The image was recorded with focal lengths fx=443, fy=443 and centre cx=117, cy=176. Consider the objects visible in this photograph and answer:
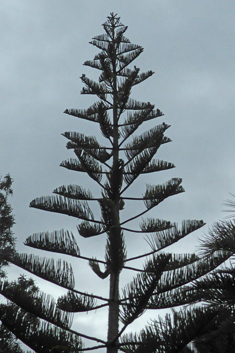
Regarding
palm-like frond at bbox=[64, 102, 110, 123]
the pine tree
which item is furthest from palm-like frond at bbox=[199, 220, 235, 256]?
palm-like frond at bbox=[64, 102, 110, 123]

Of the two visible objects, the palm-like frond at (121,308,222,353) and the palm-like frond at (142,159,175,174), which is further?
the palm-like frond at (142,159,175,174)

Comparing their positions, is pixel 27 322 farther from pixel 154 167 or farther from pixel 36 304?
pixel 154 167

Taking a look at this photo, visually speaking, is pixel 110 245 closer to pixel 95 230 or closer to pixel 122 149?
pixel 95 230

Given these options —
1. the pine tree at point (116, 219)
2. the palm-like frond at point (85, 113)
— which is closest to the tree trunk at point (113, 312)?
the pine tree at point (116, 219)

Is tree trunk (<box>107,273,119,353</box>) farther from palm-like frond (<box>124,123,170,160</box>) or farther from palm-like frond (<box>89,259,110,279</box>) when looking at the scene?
palm-like frond (<box>124,123,170,160</box>)

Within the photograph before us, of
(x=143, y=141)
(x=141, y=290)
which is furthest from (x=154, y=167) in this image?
(x=141, y=290)

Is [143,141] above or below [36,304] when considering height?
above

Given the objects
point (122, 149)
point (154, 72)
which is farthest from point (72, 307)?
point (154, 72)

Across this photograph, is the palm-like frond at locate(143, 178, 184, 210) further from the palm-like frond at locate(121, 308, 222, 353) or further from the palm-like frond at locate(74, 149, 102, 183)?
the palm-like frond at locate(121, 308, 222, 353)

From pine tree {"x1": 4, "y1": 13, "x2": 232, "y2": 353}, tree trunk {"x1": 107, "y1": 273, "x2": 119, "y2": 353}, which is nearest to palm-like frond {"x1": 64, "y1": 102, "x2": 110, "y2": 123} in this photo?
pine tree {"x1": 4, "y1": 13, "x2": 232, "y2": 353}

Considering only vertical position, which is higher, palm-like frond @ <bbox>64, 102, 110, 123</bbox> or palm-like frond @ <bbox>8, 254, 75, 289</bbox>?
palm-like frond @ <bbox>64, 102, 110, 123</bbox>

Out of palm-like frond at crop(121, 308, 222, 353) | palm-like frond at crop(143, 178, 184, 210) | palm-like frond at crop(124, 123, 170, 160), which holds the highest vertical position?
palm-like frond at crop(124, 123, 170, 160)

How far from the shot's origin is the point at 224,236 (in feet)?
13.2

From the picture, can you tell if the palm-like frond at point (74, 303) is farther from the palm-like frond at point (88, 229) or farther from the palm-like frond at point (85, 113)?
the palm-like frond at point (85, 113)
